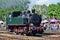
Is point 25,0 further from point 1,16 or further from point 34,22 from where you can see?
point 34,22

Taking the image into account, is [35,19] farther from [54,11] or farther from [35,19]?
[54,11]

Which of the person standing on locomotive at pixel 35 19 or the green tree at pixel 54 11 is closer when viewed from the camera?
the person standing on locomotive at pixel 35 19

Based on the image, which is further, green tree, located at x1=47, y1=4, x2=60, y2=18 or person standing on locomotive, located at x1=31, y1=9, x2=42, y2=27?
green tree, located at x1=47, y1=4, x2=60, y2=18

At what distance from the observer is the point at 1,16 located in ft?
243

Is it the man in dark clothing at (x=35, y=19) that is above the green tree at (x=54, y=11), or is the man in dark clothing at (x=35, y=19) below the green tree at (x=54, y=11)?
above

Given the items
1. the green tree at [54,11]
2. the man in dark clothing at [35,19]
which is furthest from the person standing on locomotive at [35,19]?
the green tree at [54,11]

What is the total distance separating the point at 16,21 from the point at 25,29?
2302mm

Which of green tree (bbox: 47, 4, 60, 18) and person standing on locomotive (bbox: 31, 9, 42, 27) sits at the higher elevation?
person standing on locomotive (bbox: 31, 9, 42, 27)

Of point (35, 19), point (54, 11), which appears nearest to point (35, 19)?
point (35, 19)

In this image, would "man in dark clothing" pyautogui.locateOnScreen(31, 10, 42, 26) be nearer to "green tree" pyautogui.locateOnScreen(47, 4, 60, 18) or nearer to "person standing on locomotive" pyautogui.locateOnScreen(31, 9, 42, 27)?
"person standing on locomotive" pyautogui.locateOnScreen(31, 9, 42, 27)

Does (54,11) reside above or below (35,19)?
below

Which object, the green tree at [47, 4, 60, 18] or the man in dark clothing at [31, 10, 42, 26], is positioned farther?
the green tree at [47, 4, 60, 18]

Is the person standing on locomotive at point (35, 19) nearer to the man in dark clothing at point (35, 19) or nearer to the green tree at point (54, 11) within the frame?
the man in dark clothing at point (35, 19)

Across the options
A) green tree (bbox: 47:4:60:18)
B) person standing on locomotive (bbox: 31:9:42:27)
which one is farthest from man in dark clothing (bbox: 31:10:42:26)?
green tree (bbox: 47:4:60:18)
